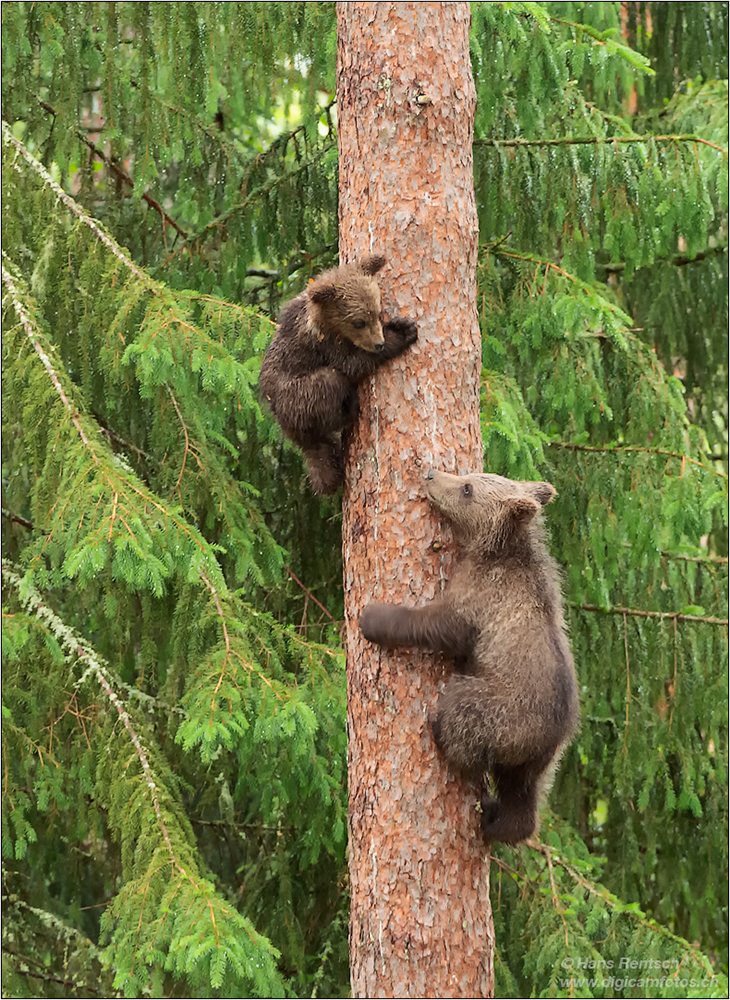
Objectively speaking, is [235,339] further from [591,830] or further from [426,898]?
[591,830]

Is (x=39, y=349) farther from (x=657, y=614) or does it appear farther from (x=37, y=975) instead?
(x=657, y=614)

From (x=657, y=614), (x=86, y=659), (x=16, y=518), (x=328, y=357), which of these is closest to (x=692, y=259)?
(x=657, y=614)

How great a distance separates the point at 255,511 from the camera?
5.16 m

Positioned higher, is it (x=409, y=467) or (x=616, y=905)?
(x=409, y=467)

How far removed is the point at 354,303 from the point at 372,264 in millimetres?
154

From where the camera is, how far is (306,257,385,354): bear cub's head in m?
3.63

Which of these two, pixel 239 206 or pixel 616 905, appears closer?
pixel 616 905

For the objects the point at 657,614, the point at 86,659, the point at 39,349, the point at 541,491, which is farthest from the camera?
the point at 657,614

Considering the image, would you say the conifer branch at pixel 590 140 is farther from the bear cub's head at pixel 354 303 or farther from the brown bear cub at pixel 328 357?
the bear cub's head at pixel 354 303


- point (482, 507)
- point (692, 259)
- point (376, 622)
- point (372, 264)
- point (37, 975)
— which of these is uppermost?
point (692, 259)

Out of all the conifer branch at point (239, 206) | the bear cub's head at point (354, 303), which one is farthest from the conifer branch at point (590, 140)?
the bear cub's head at point (354, 303)

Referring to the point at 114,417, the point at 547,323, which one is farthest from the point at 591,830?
the point at 114,417

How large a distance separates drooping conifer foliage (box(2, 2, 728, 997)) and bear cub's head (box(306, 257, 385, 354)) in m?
0.89

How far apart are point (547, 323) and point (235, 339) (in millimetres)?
1722
